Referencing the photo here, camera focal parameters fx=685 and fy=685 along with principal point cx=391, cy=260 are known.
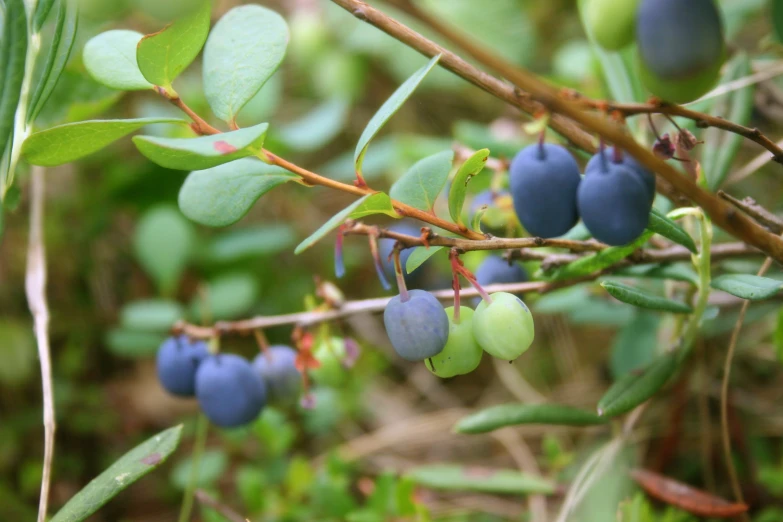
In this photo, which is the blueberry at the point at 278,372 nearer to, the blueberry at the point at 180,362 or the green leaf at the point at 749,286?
A: the blueberry at the point at 180,362

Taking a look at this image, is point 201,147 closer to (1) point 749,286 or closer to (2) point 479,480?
(1) point 749,286

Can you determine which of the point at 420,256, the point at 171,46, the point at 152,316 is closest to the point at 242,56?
the point at 171,46

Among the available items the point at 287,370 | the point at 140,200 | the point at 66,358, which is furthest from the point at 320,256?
the point at 287,370

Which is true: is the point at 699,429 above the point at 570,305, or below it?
below

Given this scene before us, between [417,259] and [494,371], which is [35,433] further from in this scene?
[417,259]

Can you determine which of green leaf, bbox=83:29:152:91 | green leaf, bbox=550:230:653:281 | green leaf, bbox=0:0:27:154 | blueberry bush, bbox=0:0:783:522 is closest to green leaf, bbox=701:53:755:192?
blueberry bush, bbox=0:0:783:522

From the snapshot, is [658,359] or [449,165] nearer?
[449,165]
